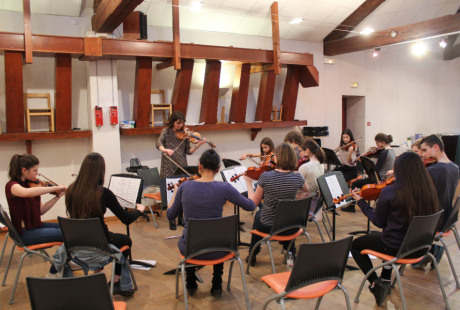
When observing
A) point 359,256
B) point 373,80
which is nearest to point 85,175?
point 359,256

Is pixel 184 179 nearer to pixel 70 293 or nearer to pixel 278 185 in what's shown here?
pixel 278 185

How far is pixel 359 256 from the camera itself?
2791 millimetres

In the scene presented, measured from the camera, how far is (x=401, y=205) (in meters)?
2.46

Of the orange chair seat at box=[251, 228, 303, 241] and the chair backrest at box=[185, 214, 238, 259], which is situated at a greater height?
the chair backrest at box=[185, 214, 238, 259]

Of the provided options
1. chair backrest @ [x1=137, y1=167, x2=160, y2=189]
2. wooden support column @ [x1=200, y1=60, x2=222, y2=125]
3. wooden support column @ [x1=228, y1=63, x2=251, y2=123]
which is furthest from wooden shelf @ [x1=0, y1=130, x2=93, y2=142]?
wooden support column @ [x1=228, y1=63, x2=251, y2=123]

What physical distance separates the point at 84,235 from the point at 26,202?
790mm

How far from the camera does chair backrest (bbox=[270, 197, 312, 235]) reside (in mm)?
2896

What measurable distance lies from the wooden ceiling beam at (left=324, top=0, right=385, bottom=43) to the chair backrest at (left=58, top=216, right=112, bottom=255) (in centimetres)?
635

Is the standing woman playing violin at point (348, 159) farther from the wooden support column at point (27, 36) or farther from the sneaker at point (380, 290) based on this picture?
the wooden support column at point (27, 36)

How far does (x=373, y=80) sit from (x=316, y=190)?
603 centimetres

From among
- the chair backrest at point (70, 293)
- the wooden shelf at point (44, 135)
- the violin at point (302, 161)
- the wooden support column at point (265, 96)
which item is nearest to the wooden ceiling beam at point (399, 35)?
the wooden support column at point (265, 96)

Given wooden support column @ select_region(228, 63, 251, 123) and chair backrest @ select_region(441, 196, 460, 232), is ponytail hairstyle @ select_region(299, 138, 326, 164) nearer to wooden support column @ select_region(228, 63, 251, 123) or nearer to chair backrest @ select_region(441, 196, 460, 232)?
chair backrest @ select_region(441, 196, 460, 232)

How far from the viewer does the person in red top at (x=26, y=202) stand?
291 cm

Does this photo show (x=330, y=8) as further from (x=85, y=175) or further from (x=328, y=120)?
(x=85, y=175)
